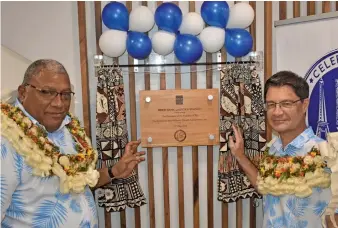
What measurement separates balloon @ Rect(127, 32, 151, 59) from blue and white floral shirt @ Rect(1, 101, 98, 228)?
1.02 m

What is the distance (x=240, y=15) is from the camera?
261 centimetres

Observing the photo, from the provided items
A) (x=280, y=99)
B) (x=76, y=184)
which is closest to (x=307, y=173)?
(x=280, y=99)

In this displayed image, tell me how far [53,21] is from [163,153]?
1435 mm

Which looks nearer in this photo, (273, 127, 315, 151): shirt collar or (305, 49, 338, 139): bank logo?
(273, 127, 315, 151): shirt collar

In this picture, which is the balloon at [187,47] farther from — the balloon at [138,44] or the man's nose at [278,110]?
the man's nose at [278,110]

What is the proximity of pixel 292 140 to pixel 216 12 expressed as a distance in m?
1.19

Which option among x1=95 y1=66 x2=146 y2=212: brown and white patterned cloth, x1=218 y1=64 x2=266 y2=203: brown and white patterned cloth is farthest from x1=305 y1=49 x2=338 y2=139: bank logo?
x1=95 y1=66 x2=146 y2=212: brown and white patterned cloth

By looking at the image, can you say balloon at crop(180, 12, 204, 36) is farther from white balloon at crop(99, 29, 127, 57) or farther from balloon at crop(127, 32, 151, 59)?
white balloon at crop(99, 29, 127, 57)

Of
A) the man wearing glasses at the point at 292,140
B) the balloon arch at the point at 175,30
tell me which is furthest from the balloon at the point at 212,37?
the man wearing glasses at the point at 292,140

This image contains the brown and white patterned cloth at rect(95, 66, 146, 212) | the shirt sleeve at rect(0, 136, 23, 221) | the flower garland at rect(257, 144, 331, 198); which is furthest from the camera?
the brown and white patterned cloth at rect(95, 66, 146, 212)

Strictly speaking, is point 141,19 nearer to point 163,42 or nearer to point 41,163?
point 163,42

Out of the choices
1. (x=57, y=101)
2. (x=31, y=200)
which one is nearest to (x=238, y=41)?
(x=57, y=101)

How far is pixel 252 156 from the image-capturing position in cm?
283

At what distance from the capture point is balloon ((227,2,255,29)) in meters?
2.61
